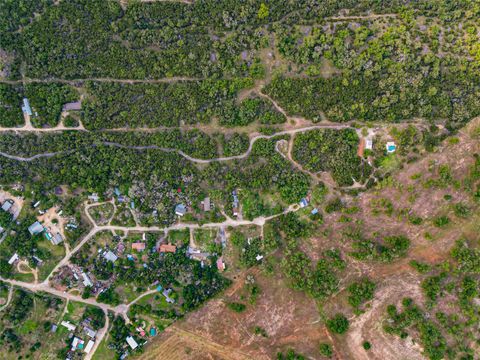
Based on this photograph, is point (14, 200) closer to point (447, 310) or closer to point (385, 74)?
point (385, 74)

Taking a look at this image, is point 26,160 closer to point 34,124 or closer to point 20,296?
point 34,124

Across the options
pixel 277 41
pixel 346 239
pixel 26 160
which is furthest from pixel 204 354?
pixel 277 41

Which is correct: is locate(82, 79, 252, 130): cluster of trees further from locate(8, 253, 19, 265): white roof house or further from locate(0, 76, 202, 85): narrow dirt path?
locate(8, 253, 19, 265): white roof house

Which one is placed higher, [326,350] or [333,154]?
[333,154]

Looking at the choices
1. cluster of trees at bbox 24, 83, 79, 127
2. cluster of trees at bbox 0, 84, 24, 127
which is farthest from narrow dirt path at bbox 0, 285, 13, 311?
cluster of trees at bbox 24, 83, 79, 127

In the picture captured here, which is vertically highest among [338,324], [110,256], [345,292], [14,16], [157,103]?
[14,16]

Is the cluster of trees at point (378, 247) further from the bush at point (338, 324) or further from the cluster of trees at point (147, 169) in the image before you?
the cluster of trees at point (147, 169)

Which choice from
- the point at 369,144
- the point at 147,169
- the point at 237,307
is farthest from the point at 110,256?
the point at 369,144
